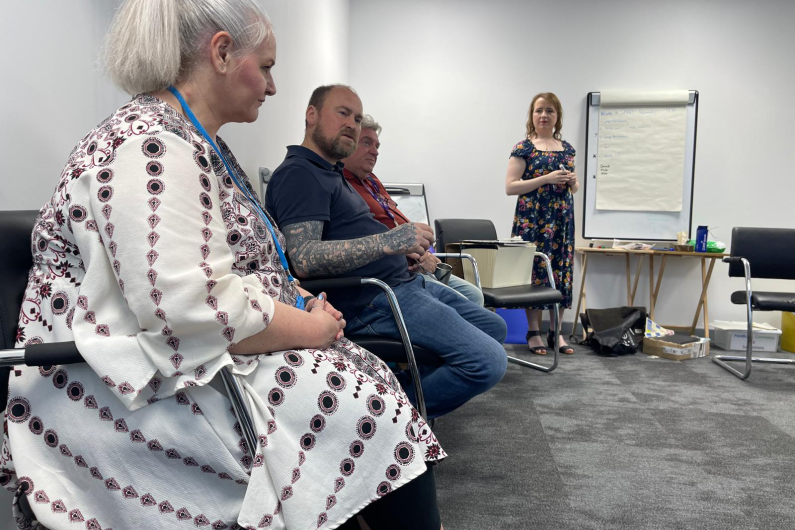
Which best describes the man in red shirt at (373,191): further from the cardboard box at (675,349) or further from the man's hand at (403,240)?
the cardboard box at (675,349)

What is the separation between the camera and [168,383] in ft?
2.63

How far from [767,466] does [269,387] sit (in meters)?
1.88

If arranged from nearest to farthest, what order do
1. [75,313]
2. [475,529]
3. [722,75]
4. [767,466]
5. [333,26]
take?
[75,313]
[475,529]
[767,466]
[333,26]
[722,75]

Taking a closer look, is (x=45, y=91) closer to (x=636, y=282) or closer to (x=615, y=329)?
(x=615, y=329)

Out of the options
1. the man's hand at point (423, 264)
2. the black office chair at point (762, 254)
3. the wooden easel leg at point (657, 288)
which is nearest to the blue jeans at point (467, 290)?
the man's hand at point (423, 264)

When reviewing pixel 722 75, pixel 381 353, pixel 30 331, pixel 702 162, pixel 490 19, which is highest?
pixel 490 19

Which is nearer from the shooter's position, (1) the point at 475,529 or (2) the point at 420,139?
(1) the point at 475,529

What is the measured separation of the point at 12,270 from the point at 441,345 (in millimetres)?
1055

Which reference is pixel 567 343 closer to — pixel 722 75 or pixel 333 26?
pixel 722 75

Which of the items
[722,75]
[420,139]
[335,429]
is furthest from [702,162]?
[335,429]

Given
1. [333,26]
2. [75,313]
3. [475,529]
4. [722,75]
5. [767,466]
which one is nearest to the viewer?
[75,313]

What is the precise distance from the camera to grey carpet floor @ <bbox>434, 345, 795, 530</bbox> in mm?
1601

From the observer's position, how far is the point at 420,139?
4598 millimetres

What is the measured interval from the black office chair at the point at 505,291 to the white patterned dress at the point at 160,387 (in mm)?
1979
